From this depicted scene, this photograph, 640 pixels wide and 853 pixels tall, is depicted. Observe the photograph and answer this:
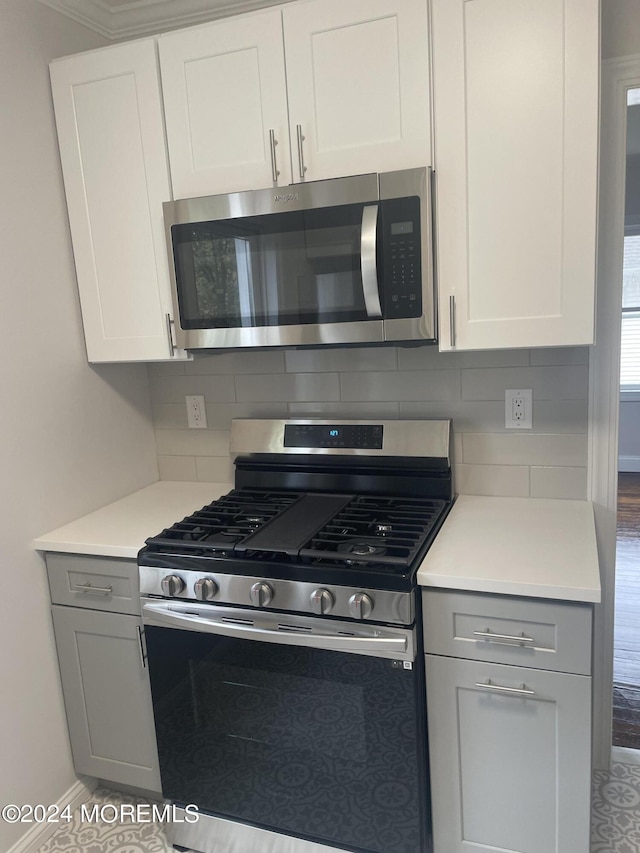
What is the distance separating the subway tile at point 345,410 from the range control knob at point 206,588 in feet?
2.43

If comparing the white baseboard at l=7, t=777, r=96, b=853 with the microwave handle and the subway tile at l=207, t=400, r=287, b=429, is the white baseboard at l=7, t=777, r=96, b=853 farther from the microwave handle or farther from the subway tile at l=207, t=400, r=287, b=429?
the microwave handle

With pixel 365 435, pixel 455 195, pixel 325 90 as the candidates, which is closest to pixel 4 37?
pixel 325 90

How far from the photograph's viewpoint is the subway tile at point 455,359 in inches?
76.4

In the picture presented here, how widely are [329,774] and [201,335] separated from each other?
1.25 meters

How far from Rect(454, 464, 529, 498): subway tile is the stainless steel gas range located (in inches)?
4.4

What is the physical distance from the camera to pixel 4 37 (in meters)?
1.80

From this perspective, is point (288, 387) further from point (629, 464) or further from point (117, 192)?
point (629, 464)

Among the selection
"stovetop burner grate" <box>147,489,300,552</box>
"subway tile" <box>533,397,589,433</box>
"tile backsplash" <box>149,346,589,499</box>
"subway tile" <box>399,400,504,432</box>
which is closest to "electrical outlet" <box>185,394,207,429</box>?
"tile backsplash" <box>149,346,589,499</box>

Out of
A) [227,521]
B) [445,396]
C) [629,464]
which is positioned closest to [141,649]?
[227,521]

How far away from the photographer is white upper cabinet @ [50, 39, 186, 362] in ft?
6.12

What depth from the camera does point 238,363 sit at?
90.0 inches

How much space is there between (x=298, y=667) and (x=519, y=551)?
63 cm

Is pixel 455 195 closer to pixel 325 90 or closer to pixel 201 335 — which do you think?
pixel 325 90

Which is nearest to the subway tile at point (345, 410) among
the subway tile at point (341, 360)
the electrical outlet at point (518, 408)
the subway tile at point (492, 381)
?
the subway tile at point (341, 360)
